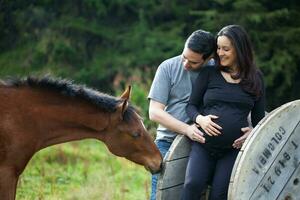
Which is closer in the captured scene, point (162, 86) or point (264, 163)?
point (264, 163)

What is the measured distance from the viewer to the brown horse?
4.49 m

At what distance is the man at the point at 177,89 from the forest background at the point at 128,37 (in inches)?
255

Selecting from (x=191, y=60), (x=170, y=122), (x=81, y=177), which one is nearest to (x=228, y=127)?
(x=170, y=122)

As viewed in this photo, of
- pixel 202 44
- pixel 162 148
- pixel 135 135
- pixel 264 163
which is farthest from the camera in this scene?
pixel 162 148

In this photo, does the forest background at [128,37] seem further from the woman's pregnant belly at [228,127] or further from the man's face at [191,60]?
the woman's pregnant belly at [228,127]

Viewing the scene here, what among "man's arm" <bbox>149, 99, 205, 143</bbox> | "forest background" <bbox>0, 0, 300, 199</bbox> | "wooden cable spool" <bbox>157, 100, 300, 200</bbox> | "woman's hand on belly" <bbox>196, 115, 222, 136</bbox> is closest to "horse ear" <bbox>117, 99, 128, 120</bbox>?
"man's arm" <bbox>149, 99, 205, 143</bbox>

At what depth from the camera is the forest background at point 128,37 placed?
40.2 ft

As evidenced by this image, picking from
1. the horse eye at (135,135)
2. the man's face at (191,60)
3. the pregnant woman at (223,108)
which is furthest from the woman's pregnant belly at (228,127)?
the horse eye at (135,135)

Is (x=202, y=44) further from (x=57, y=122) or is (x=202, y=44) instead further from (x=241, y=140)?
(x=57, y=122)

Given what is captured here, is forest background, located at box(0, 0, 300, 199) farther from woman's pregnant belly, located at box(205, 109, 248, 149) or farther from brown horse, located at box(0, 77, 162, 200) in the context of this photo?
woman's pregnant belly, located at box(205, 109, 248, 149)

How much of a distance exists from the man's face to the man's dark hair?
0.04m

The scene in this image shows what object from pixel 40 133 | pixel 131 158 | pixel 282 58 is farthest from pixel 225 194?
pixel 282 58

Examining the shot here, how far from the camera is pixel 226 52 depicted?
446 centimetres

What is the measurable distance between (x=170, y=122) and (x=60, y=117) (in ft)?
3.03
